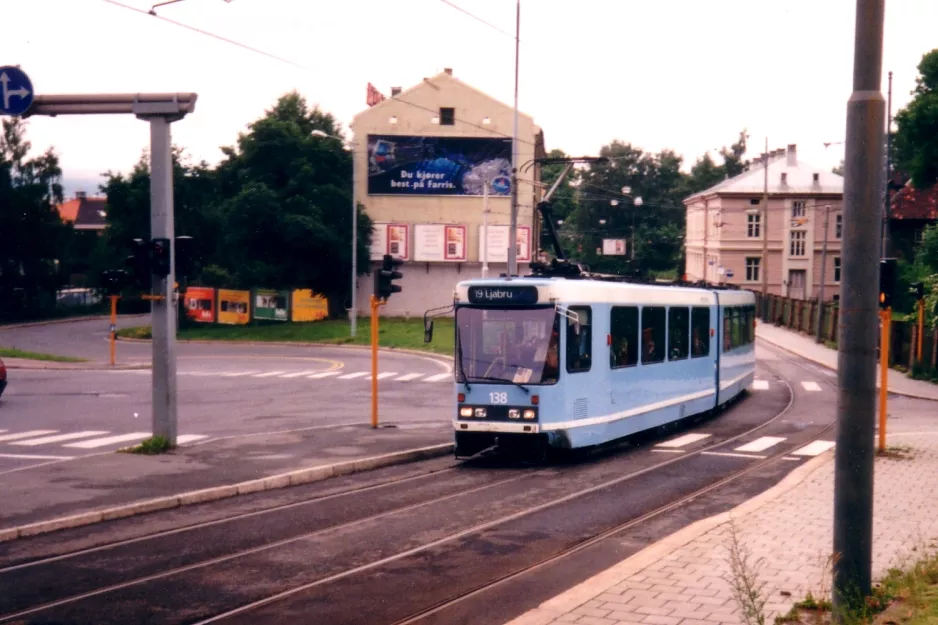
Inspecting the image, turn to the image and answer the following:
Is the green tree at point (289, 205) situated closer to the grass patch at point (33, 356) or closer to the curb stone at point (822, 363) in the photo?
the grass patch at point (33, 356)

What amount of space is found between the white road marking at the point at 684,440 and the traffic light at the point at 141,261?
369 inches

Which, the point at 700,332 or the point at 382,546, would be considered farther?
the point at 700,332

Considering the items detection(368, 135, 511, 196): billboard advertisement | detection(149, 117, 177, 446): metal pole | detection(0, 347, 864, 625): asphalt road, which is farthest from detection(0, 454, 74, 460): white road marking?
detection(368, 135, 511, 196): billboard advertisement

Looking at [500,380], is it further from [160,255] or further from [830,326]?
[830,326]

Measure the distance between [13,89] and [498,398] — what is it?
7634 mm

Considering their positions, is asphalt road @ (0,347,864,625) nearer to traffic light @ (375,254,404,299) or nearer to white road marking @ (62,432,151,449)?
traffic light @ (375,254,404,299)

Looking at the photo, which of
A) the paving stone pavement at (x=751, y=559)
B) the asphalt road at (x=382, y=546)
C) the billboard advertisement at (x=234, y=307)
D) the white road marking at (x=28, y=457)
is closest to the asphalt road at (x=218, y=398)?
the white road marking at (x=28, y=457)

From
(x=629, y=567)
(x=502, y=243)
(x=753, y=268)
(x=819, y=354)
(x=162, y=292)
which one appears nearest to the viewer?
(x=629, y=567)

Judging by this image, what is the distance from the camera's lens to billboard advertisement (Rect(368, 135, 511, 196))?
60906 millimetres

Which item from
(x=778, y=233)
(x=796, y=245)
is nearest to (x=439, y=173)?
(x=778, y=233)

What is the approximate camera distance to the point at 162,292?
15.8 m

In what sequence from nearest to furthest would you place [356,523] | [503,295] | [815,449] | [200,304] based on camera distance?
[356,523], [503,295], [815,449], [200,304]

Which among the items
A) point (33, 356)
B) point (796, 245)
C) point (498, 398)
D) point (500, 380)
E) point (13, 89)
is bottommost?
point (33, 356)

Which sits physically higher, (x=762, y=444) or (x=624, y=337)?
(x=624, y=337)
